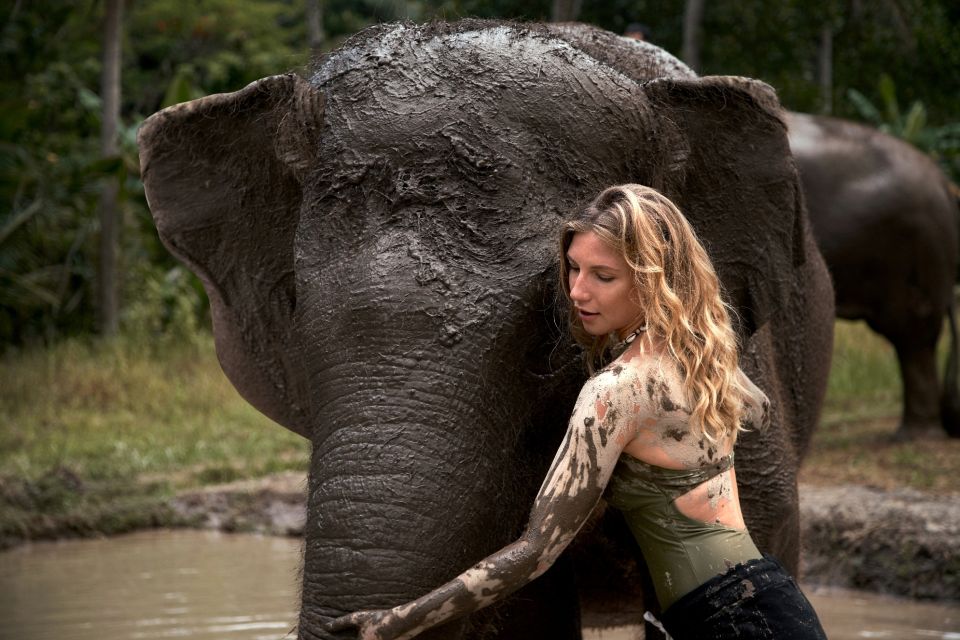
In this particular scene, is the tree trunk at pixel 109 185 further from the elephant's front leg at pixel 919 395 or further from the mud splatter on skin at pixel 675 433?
the mud splatter on skin at pixel 675 433

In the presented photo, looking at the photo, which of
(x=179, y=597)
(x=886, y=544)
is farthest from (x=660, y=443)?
(x=179, y=597)

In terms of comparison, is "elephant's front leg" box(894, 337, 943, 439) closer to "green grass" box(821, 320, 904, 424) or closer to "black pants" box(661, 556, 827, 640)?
"green grass" box(821, 320, 904, 424)

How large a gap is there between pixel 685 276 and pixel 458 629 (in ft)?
2.98

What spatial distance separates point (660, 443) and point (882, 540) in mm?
4815

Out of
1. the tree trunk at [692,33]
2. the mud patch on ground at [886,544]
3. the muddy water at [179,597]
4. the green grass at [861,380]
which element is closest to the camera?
the muddy water at [179,597]

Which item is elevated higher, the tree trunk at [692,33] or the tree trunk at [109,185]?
the tree trunk at [692,33]

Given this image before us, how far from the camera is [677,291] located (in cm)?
305

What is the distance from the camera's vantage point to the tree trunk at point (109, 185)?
14.5 m

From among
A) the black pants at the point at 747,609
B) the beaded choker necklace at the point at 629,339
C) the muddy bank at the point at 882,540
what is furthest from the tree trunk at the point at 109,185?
the black pants at the point at 747,609

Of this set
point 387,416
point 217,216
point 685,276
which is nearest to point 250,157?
point 217,216

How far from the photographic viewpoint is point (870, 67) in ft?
77.4

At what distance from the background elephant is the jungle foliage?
5.02 meters

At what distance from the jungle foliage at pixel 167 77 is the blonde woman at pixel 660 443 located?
6051 millimetres

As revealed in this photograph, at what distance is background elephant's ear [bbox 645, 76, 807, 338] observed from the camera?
392 cm
